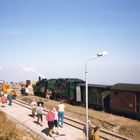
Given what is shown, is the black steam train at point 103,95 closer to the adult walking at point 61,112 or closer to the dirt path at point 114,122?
the dirt path at point 114,122

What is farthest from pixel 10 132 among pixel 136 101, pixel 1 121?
pixel 136 101

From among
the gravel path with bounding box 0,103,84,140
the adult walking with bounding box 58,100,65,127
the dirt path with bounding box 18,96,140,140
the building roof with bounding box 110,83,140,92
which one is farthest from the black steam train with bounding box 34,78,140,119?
the adult walking with bounding box 58,100,65,127

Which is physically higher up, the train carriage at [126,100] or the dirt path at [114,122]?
the train carriage at [126,100]

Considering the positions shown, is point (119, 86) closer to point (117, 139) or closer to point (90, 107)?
point (90, 107)

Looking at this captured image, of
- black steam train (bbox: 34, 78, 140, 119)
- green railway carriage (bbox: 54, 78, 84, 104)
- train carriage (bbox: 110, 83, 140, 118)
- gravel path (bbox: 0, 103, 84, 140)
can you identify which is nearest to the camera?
gravel path (bbox: 0, 103, 84, 140)

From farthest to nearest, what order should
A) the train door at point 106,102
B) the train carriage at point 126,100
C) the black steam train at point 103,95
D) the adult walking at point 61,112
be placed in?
1. the train door at point 106,102
2. the black steam train at point 103,95
3. the train carriage at point 126,100
4. the adult walking at point 61,112

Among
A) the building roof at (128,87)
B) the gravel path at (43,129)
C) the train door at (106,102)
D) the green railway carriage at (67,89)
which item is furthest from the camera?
the green railway carriage at (67,89)

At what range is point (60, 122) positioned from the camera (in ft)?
74.3

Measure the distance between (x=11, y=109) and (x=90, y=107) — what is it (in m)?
9.36

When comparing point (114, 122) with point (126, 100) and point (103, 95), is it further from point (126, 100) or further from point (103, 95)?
point (103, 95)

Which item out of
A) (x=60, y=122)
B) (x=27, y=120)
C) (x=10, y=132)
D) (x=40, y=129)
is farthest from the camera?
(x=27, y=120)

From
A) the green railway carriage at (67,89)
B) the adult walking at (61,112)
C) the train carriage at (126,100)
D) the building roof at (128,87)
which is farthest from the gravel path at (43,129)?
the green railway carriage at (67,89)

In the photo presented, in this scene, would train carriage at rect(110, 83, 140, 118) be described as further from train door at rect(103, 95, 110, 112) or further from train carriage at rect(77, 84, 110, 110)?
train carriage at rect(77, 84, 110, 110)

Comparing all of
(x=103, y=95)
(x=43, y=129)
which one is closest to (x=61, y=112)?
(x=43, y=129)
